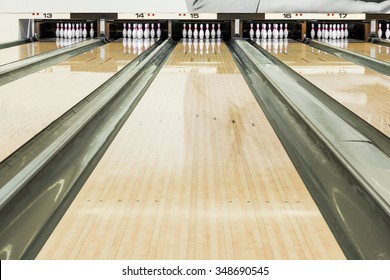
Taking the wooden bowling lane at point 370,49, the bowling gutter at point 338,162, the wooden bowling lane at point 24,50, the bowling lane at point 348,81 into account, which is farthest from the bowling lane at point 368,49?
the wooden bowling lane at point 24,50

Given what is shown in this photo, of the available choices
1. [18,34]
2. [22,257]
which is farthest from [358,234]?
[18,34]

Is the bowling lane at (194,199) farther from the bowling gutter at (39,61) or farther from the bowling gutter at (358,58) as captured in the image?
the bowling gutter at (358,58)

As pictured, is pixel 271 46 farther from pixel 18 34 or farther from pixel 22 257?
pixel 22 257

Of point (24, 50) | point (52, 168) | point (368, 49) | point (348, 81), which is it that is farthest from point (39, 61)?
point (368, 49)

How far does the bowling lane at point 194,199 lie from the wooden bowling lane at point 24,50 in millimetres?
2684

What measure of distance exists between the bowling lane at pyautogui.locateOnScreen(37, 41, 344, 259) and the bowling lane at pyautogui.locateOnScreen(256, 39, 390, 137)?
630 millimetres

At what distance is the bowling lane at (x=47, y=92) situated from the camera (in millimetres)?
2889

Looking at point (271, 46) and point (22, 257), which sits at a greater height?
point (271, 46)

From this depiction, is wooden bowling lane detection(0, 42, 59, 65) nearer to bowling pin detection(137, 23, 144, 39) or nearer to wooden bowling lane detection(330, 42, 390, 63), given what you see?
bowling pin detection(137, 23, 144, 39)

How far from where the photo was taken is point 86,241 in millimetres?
1618

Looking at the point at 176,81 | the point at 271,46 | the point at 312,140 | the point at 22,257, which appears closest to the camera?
the point at 22,257

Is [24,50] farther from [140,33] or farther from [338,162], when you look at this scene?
[338,162]

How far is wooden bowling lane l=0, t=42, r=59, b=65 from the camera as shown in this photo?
553 cm

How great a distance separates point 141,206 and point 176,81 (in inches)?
102
